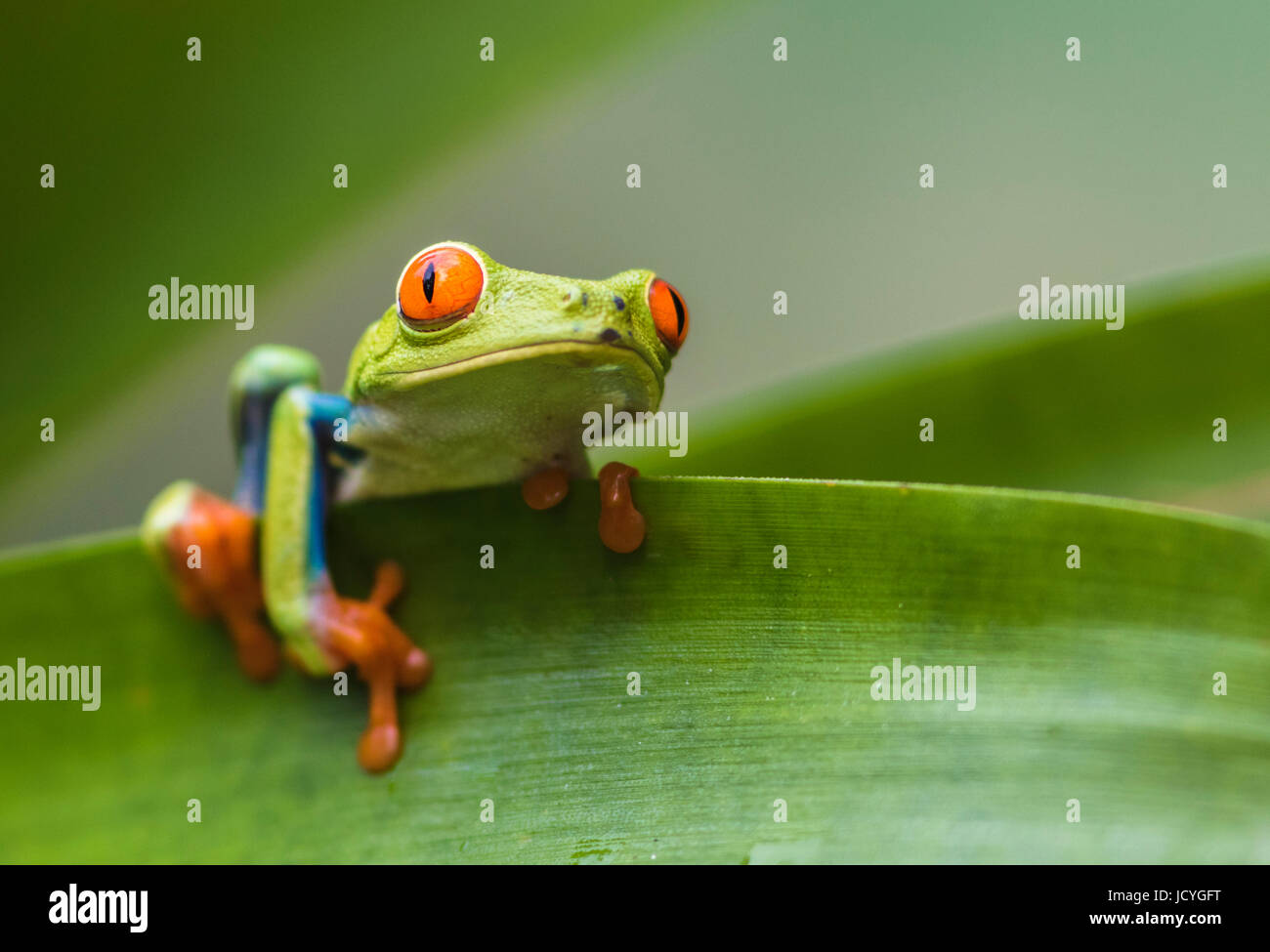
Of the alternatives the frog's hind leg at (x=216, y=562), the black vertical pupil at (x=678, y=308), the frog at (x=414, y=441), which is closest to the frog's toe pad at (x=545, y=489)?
the frog at (x=414, y=441)

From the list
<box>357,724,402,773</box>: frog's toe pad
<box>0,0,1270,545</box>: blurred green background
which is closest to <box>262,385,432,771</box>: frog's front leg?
<box>357,724,402,773</box>: frog's toe pad

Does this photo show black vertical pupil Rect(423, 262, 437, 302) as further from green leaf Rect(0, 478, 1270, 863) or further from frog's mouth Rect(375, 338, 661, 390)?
green leaf Rect(0, 478, 1270, 863)

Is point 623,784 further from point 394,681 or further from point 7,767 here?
point 7,767

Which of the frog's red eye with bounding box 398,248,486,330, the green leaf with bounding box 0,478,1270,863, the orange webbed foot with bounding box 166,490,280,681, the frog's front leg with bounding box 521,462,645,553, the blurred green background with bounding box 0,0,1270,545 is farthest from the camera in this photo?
the blurred green background with bounding box 0,0,1270,545

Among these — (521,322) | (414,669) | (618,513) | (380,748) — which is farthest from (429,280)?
(380,748)

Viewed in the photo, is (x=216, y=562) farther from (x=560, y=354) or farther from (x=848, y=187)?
(x=848, y=187)

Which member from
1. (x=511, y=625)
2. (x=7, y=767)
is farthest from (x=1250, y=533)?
(x=7, y=767)

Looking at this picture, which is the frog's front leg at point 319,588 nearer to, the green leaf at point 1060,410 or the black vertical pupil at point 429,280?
the black vertical pupil at point 429,280
